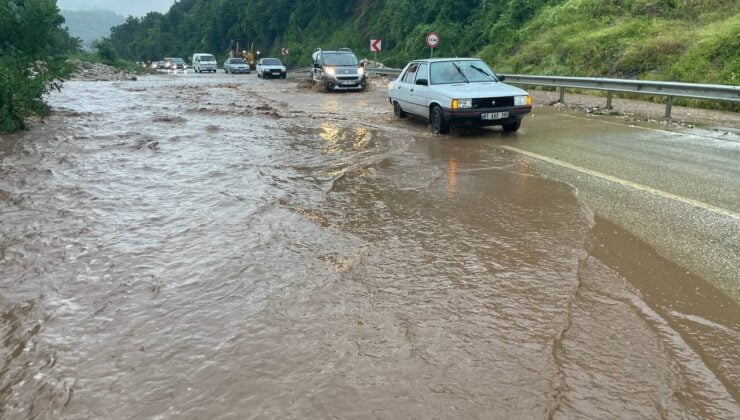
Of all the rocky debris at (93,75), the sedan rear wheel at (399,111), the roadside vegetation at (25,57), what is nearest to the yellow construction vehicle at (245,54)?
the rocky debris at (93,75)

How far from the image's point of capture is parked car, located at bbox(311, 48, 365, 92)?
865 inches

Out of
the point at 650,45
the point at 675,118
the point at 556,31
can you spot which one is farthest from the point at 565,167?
the point at 556,31

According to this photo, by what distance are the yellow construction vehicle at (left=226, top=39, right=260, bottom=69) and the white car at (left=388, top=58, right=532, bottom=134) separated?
160 feet

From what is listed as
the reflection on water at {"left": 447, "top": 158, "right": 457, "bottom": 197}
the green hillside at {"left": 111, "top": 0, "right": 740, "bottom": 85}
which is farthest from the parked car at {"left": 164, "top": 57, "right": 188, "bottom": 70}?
the reflection on water at {"left": 447, "top": 158, "right": 457, "bottom": 197}

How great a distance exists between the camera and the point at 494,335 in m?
3.21

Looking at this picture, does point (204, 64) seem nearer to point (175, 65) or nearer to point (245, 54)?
point (175, 65)

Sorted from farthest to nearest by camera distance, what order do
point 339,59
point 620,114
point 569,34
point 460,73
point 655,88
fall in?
point 339,59, point 569,34, point 620,114, point 655,88, point 460,73

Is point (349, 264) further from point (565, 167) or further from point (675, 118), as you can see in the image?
point (675, 118)

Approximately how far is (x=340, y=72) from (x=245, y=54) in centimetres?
4499

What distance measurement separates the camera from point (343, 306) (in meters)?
3.60

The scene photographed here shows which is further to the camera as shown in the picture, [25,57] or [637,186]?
[25,57]

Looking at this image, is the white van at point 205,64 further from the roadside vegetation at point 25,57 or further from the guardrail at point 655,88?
the guardrail at point 655,88

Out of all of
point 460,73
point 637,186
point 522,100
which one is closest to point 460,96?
point 522,100

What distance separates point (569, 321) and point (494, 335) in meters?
0.51
